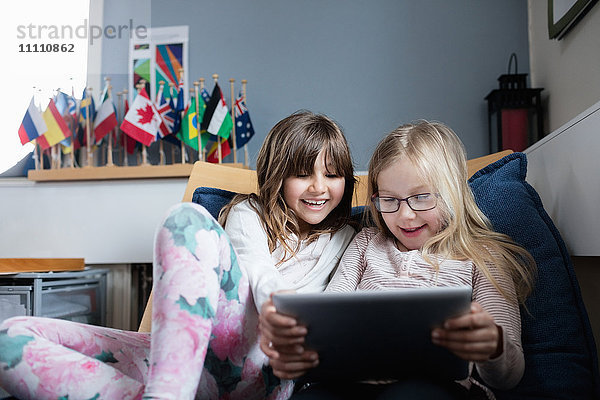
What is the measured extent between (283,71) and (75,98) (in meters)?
0.98

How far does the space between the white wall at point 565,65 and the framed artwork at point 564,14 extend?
2cm

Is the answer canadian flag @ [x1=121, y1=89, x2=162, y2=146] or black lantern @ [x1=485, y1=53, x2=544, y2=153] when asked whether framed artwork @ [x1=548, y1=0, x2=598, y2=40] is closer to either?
black lantern @ [x1=485, y1=53, x2=544, y2=153]

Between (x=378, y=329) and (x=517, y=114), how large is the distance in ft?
5.16

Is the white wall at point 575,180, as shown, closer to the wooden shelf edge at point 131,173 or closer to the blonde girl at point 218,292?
the blonde girl at point 218,292

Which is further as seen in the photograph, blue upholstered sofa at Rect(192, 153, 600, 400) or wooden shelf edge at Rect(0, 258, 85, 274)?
wooden shelf edge at Rect(0, 258, 85, 274)

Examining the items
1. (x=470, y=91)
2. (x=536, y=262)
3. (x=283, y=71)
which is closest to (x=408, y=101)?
(x=470, y=91)

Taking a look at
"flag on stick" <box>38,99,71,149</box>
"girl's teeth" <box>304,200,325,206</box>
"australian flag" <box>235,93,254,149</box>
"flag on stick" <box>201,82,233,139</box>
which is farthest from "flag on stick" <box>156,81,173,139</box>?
"girl's teeth" <box>304,200,325,206</box>

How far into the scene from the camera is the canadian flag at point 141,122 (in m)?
2.21

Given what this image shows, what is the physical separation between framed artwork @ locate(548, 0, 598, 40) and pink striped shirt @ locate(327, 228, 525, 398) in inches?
39.5

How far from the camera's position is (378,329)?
69 cm

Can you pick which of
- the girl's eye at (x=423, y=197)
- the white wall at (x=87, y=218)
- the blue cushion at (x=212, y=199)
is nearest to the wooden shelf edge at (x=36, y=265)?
the white wall at (x=87, y=218)

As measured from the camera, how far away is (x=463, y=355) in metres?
0.69

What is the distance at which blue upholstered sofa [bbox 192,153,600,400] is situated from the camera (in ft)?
2.70

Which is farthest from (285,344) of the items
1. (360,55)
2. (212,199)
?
(360,55)
